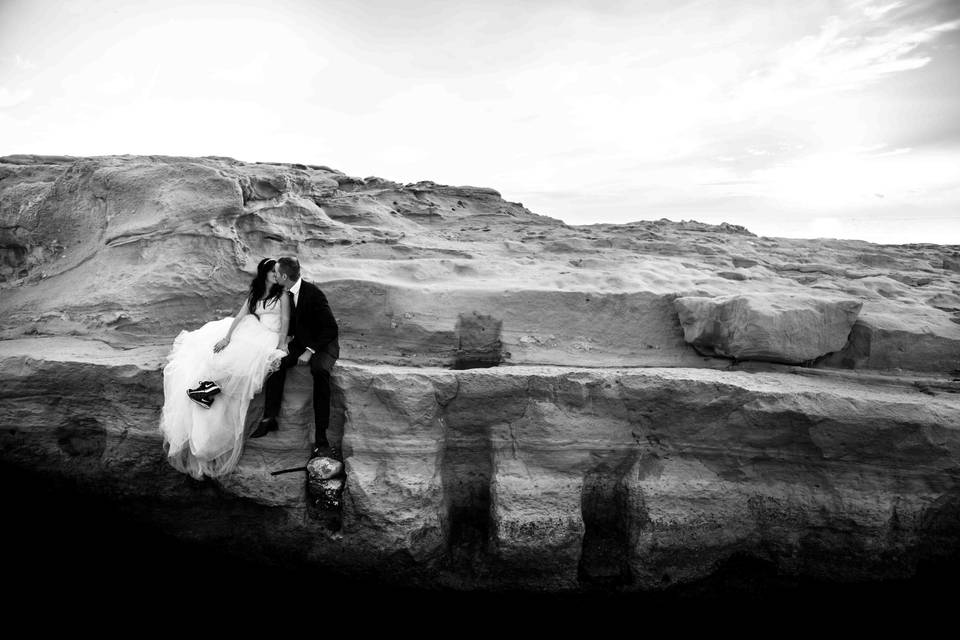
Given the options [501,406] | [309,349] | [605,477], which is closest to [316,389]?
[309,349]

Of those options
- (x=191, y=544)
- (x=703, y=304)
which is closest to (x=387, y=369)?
(x=191, y=544)

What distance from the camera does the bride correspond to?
4227mm

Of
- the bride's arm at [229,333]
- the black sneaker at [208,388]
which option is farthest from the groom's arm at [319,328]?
the black sneaker at [208,388]

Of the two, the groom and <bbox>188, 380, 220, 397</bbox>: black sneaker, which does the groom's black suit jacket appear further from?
<bbox>188, 380, 220, 397</bbox>: black sneaker

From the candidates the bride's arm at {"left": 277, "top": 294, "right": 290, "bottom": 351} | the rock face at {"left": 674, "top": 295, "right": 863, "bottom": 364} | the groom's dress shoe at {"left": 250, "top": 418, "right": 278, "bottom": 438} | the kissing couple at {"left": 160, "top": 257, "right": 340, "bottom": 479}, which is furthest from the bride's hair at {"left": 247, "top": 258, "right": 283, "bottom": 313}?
the rock face at {"left": 674, "top": 295, "right": 863, "bottom": 364}

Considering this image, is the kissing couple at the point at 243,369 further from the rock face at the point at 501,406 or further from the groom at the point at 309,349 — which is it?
the rock face at the point at 501,406

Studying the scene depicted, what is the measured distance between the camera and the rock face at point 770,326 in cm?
468

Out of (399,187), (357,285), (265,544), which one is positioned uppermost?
(399,187)

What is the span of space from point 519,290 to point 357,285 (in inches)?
55.7

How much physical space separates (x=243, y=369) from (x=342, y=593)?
6.10ft

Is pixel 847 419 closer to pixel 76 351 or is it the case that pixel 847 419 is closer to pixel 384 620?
pixel 384 620

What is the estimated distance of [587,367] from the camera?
4859mm

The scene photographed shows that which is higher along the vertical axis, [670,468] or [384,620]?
[670,468]

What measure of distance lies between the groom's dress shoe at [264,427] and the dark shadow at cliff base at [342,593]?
3.55 ft
